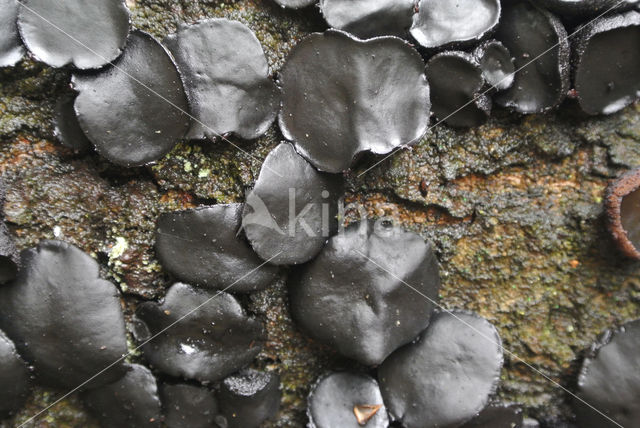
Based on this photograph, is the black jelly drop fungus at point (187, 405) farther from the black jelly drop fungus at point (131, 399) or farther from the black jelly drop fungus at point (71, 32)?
the black jelly drop fungus at point (71, 32)

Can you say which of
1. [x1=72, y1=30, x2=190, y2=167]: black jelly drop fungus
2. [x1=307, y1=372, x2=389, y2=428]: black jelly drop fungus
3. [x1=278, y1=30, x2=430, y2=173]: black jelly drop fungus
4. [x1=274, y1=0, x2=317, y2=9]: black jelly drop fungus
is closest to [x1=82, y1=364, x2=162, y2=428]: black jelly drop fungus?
[x1=307, y1=372, x2=389, y2=428]: black jelly drop fungus

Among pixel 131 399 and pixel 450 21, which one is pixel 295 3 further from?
pixel 131 399

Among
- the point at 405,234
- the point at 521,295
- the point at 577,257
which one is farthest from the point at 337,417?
the point at 577,257

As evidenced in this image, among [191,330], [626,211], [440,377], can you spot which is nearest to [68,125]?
[191,330]

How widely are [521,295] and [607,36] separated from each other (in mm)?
659

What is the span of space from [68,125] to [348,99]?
0.61 m

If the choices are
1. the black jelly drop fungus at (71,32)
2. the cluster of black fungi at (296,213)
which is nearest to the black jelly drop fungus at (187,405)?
the cluster of black fungi at (296,213)

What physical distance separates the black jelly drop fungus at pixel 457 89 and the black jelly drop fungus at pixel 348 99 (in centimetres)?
5

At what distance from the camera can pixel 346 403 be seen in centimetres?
120

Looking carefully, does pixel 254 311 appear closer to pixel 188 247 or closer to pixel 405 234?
pixel 188 247

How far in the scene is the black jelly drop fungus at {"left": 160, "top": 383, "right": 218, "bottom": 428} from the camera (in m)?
1.14

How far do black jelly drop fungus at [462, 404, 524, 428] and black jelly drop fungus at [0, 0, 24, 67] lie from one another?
1290mm

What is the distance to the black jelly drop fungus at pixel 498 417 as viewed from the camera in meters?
1.22

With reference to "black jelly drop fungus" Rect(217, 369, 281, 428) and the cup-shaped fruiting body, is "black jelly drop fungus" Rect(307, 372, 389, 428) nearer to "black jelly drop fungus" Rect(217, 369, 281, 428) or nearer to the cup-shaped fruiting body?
"black jelly drop fungus" Rect(217, 369, 281, 428)
